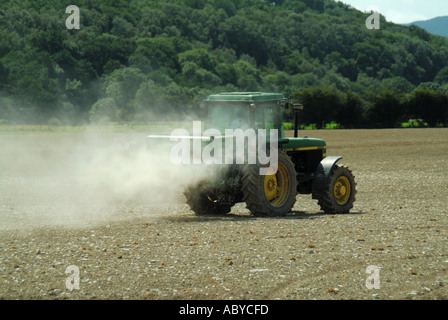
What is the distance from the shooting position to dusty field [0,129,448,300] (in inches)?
350

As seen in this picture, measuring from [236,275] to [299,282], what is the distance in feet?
3.43

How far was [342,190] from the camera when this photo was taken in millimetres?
17578

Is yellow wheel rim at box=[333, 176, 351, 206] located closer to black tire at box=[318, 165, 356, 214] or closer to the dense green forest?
black tire at box=[318, 165, 356, 214]

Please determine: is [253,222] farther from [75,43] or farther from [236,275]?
[75,43]

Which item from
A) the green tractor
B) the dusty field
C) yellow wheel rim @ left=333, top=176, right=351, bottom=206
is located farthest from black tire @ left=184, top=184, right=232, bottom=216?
yellow wheel rim @ left=333, top=176, right=351, bottom=206

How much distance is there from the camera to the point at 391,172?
Result: 30250 mm

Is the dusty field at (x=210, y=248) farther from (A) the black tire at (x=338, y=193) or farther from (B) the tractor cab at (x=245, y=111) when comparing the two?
(B) the tractor cab at (x=245, y=111)

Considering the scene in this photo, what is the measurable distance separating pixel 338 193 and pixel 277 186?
2.47 m

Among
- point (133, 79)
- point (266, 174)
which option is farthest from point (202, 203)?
point (133, 79)

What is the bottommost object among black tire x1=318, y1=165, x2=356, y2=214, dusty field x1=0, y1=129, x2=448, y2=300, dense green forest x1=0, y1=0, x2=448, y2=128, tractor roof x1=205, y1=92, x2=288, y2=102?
dusty field x1=0, y1=129, x2=448, y2=300

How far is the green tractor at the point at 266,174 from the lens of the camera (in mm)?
15211

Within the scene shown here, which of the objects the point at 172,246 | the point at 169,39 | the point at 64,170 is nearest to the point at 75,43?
the point at 169,39

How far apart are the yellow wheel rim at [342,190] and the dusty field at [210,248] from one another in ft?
1.86

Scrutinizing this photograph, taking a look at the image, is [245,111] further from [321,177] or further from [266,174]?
[321,177]
